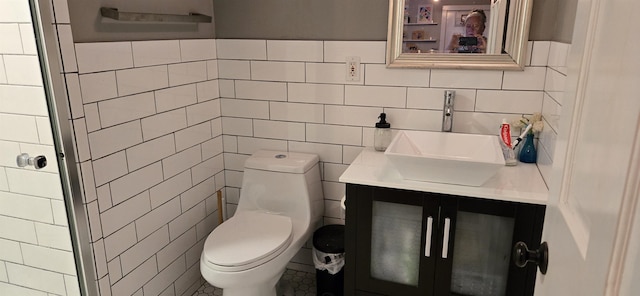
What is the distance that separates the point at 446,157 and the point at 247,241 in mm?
924

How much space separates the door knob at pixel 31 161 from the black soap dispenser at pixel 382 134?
1.39m

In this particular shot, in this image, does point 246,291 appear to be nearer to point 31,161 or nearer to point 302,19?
point 31,161

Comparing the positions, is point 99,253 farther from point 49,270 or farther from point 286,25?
point 286,25

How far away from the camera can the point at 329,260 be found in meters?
2.07

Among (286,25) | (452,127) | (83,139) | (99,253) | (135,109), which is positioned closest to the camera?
(83,139)

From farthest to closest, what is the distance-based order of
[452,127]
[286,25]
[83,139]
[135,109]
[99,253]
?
1. [286,25]
2. [452,127]
3. [135,109]
4. [99,253]
5. [83,139]

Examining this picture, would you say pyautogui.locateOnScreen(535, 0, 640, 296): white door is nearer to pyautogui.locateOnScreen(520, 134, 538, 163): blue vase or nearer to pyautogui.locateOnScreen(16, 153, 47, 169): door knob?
pyautogui.locateOnScreen(520, 134, 538, 163): blue vase

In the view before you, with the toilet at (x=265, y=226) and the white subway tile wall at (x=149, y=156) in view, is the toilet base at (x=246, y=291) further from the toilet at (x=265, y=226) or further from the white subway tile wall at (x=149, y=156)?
the white subway tile wall at (x=149, y=156)

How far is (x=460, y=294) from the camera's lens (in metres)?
1.74

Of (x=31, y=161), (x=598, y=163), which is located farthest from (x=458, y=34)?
(x=31, y=161)

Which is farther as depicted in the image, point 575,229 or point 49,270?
point 49,270

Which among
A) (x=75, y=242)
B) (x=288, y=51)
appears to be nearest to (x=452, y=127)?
(x=288, y=51)

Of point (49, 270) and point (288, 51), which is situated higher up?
point (288, 51)

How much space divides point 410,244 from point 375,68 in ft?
2.78
